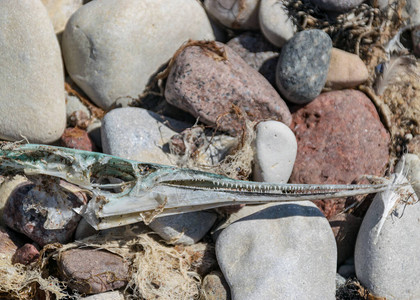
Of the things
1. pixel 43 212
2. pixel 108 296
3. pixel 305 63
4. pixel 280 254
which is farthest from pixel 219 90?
pixel 108 296

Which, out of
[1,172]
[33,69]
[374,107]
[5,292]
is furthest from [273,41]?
[5,292]

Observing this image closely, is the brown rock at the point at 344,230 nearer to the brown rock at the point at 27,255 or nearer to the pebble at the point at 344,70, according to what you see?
the pebble at the point at 344,70

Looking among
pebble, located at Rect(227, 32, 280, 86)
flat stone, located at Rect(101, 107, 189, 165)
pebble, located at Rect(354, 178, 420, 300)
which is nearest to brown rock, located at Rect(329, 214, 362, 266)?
pebble, located at Rect(354, 178, 420, 300)

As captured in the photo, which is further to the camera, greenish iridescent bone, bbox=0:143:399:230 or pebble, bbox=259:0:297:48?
pebble, bbox=259:0:297:48

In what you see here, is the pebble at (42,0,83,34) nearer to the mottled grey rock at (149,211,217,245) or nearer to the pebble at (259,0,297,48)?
the pebble at (259,0,297,48)

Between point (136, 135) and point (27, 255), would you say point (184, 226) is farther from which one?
point (27, 255)

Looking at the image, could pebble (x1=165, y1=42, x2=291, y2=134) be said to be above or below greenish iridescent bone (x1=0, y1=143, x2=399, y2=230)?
above

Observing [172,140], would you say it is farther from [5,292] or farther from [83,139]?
[5,292]
